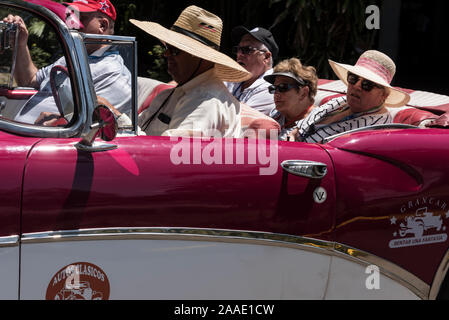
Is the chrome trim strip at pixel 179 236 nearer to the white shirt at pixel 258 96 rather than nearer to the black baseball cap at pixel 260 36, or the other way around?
the white shirt at pixel 258 96

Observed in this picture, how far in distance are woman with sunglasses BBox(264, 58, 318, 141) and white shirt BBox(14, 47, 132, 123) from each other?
47.5 inches

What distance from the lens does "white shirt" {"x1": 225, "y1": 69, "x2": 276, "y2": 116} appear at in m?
4.07

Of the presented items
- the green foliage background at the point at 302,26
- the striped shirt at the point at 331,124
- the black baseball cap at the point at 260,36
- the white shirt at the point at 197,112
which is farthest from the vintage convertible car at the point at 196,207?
Answer: the green foliage background at the point at 302,26

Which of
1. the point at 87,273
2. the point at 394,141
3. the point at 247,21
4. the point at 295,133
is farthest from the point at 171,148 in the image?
the point at 247,21

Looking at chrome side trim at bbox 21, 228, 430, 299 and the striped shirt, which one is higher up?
the striped shirt

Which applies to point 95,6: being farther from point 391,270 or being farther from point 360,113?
point 391,270

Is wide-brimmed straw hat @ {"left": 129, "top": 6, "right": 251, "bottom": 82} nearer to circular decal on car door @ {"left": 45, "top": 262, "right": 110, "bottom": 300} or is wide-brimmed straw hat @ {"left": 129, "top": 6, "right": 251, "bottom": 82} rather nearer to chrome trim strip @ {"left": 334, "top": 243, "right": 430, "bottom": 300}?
chrome trim strip @ {"left": 334, "top": 243, "right": 430, "bottom": 300}

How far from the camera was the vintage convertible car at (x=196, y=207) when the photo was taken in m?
1.84

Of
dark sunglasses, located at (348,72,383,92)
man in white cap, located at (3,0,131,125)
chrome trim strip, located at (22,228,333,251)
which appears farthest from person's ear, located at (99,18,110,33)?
chrome trim strip, located at (22,228,333,251)

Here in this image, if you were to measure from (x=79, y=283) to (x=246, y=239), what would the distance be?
0.54 m

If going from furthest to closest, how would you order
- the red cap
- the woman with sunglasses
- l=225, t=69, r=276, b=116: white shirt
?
l=225, t=69, r=276, b=116: white shirt → the woman with sunglasses → the red cap

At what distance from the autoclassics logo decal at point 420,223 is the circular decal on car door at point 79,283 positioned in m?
1.01

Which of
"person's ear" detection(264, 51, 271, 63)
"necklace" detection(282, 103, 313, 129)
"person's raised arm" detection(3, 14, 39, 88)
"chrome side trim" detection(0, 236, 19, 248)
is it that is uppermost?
"person's raised arm" detection(3, 14, 39, 88)
